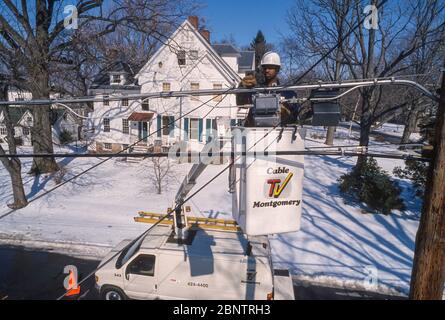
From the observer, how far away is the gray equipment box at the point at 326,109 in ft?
11.5

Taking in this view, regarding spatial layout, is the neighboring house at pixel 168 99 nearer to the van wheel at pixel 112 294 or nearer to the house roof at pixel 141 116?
the house roof at pixel 141 116

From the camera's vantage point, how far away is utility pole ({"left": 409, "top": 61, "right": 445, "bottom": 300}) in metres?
3.40

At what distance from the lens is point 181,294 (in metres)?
6.34

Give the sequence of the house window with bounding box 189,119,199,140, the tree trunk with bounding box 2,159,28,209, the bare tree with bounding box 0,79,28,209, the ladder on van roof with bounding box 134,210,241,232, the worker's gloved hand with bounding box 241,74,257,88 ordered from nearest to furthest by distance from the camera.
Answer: the worker's gloved hand with bounding box 241,74,257,88 → the ladder on van roof with bounding box 134,210,241,232 → the bare tree with bounding box 0,79,28,209 → the tree trunk with bounding box 2,159,28,209 → the house window with bounding box 189,119,199,140

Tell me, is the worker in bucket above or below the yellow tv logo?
above

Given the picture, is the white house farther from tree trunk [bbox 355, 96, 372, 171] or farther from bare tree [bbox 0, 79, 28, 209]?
Answer: tree trunk [bbox 355, 96, 372, 171]

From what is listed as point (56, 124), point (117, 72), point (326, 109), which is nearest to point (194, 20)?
point (117, 72)

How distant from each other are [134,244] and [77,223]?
573 cm

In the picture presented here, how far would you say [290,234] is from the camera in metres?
10.6

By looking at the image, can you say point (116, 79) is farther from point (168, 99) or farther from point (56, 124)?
point (56, 124)

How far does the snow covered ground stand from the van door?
3256mm

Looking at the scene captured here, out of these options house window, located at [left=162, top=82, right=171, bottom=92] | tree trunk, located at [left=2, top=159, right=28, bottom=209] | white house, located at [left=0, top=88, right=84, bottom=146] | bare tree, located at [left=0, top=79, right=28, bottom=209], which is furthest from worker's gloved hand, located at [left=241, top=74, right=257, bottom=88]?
white house, located at [left=0, top=88, right=84, bottom=146]
